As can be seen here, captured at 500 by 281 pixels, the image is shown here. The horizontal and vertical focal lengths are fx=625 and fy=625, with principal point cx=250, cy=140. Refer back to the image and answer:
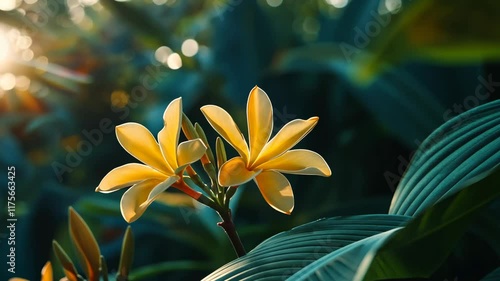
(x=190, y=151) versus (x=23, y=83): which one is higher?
(x=23, y=83)

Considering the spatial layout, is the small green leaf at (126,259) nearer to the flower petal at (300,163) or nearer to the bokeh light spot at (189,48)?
the flower petal at (300,163)

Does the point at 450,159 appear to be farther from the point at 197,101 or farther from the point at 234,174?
the point at 197,101

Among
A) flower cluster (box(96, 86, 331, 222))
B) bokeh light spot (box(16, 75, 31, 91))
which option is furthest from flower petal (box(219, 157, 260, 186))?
bokeh light spot (box(16, 75, 31, 91))

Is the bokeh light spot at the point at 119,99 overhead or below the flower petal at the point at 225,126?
overhead

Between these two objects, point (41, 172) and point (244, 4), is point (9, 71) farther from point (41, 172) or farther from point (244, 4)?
point (244, 4)

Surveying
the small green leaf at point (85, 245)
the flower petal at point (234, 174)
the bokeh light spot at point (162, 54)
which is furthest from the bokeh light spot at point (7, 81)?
the flower petal at point (234, 174)

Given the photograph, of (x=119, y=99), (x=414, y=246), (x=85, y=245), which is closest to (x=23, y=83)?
(x=119, y=99)

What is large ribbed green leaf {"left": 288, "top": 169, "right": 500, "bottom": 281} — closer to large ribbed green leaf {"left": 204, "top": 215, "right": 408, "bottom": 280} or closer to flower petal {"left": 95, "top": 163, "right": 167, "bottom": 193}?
large ribbed green leaf {"left": 204, "top": 215, "right": 408, "bottom": 280}
